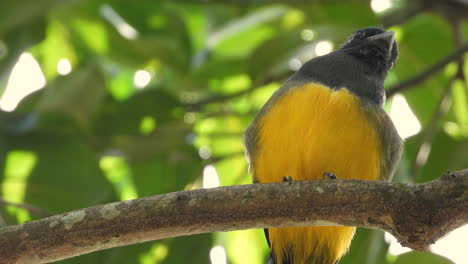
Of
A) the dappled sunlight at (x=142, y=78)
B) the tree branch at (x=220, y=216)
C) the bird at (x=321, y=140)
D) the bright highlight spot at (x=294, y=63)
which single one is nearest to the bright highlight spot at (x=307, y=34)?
the bright highlight spot at (x=294, y=63)

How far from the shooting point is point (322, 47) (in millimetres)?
4414

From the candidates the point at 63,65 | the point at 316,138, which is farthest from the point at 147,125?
the point at 316,138

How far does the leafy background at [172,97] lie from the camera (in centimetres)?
401

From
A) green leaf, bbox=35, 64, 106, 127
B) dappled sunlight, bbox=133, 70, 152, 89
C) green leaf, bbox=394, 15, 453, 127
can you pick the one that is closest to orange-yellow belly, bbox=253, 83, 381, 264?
Answer: green leaf, bbox=35, 64, 106, 127

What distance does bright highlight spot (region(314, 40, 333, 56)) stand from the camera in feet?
13.2

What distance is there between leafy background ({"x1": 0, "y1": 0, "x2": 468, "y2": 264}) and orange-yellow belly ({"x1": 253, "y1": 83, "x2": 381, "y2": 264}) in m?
0.65

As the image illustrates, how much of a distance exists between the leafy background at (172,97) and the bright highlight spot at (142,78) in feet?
0.08

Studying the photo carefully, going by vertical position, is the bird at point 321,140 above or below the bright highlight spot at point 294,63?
below

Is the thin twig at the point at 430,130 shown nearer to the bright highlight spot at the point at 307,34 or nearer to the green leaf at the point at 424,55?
the green leaf at the point at 424,55

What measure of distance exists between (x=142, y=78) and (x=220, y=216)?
8.74ft

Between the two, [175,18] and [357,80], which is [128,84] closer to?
[175,18]

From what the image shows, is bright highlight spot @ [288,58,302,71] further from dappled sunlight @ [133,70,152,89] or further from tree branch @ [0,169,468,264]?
tree branch @ [0,169,468,264]

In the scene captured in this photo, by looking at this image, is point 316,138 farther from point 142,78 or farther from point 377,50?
point 142,78

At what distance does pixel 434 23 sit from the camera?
4.82 meters
